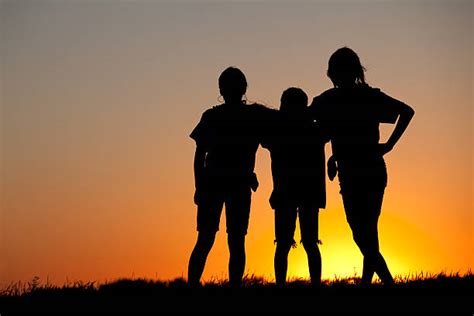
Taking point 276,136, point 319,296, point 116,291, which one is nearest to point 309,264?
point 319,296

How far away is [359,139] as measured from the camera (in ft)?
31.0

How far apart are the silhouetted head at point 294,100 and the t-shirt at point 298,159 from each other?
3.5 inches

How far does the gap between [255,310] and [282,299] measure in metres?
0.69

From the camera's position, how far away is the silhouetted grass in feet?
27.1

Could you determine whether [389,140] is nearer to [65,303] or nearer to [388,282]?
[388,282]

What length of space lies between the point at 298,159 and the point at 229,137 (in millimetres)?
877

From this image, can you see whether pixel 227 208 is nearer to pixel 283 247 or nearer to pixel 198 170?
pixel 198 170

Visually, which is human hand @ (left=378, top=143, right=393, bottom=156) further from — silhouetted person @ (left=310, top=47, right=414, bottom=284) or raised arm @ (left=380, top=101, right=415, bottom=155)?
raised arm @ (left=380, top=101, right=415, bottom=155)

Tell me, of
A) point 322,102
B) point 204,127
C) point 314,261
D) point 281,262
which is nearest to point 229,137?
point 204,127

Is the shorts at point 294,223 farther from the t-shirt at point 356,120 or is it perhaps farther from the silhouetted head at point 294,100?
the silhouetted head at point 294,100

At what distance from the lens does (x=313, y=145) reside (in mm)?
9852

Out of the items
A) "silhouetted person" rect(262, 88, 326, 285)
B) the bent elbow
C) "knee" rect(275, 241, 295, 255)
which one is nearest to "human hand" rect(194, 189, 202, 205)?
"silhouetted person" rect(262, 88, 326, 285)

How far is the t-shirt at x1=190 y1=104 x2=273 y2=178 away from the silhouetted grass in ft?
4.81

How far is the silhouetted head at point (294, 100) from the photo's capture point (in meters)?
9.91
